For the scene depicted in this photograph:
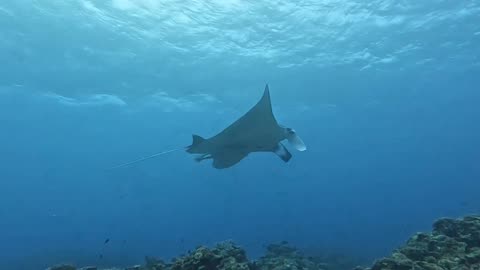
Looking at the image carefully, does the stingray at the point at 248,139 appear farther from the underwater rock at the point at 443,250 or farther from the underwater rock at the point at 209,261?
the underwater rock at the point at 443,250

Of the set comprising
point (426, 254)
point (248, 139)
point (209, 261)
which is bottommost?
point (209, 261)

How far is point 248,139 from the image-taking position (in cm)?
874

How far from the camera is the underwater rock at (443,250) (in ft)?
17.3

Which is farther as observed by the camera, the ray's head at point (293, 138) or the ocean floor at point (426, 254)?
the ray's head at point (293, 138)

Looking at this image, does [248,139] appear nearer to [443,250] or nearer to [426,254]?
[426,254]

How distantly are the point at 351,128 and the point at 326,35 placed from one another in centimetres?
2569

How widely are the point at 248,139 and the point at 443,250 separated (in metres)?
4.55

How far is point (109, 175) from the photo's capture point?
80.8 metres

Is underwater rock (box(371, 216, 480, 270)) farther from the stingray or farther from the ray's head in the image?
the stingray

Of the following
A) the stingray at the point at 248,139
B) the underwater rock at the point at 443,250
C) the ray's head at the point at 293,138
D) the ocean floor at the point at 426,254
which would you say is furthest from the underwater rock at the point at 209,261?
the ray's head at the point at 293,138

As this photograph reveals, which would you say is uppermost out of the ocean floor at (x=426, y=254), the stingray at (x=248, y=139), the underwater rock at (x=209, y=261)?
the stingray at (x=248, y=139)

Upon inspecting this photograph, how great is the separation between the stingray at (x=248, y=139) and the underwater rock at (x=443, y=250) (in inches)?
126

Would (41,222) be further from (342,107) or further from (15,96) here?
(342,107)

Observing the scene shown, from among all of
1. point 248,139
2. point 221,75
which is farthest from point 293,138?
point 221,75
